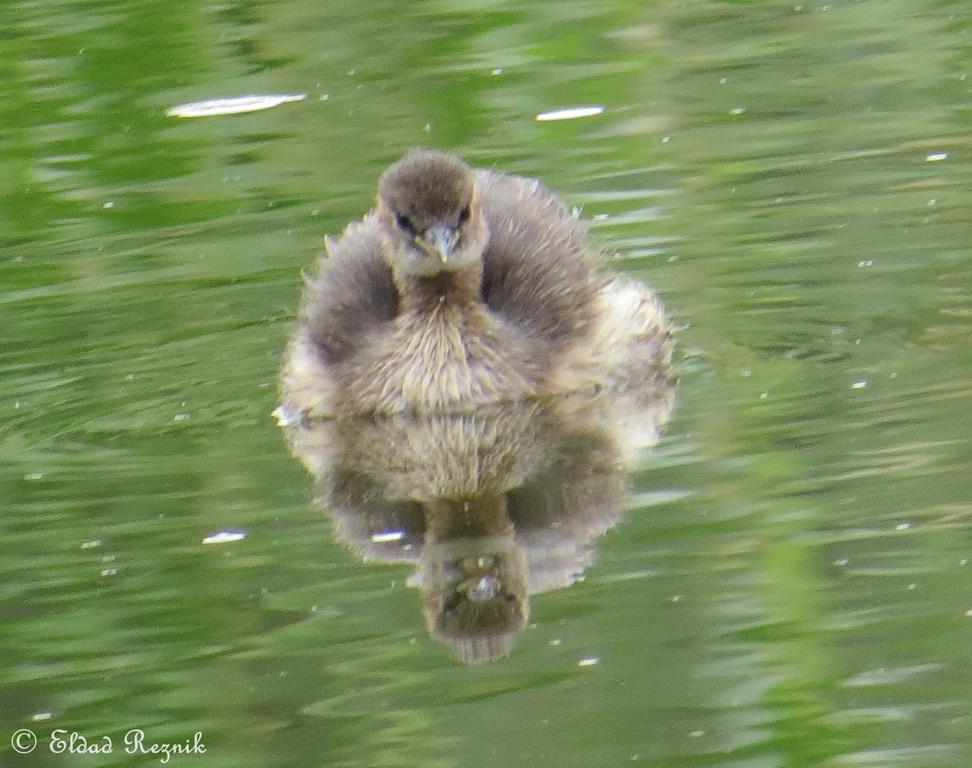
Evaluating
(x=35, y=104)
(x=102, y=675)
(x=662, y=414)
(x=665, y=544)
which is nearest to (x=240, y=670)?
(x=102, y=675)

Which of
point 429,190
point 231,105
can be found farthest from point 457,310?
point 231,105

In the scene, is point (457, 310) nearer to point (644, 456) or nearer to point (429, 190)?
point (429, 190)

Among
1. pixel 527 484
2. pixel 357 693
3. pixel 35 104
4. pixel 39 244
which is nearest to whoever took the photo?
pixel 357 693

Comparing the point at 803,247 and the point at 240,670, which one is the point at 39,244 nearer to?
the point at 803,247

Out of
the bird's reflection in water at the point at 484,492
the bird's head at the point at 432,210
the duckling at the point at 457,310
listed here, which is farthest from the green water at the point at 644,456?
the bird's head at the point at 432,210

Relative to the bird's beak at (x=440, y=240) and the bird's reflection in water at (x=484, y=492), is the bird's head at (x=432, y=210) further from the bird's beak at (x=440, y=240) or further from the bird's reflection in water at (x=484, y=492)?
the bird's reflection in water at (x=484, y=492)

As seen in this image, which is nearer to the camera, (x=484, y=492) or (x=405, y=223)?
(x=484, y=492)
